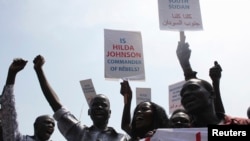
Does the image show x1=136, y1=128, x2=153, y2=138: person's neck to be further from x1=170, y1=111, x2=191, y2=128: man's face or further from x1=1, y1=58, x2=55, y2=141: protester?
x1=1, y1=58, x2=55, y2=141: protester

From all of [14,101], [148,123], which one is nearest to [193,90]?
[148,123]

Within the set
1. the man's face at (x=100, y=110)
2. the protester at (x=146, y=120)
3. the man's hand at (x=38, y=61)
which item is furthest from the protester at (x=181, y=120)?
the man's hand at (x=38, y=61)

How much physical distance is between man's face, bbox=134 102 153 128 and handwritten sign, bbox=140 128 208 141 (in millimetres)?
309

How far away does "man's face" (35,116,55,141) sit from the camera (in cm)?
498

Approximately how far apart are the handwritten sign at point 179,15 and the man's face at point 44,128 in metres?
3.16

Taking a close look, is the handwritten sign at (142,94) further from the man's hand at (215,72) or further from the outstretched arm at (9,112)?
the outstretched arm at (9,112)

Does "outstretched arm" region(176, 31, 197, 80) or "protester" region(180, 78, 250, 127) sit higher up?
"outstretched arm" region(176, 31, 197, 80)

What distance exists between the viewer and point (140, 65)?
7676 mm

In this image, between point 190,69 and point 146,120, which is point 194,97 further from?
point 190,69

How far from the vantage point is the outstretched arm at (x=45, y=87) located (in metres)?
4.62

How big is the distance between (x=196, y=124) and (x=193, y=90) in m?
0.33

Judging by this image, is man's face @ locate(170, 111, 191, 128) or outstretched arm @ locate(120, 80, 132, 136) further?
outstretched arm @ locate(120, 80, 132, 136)

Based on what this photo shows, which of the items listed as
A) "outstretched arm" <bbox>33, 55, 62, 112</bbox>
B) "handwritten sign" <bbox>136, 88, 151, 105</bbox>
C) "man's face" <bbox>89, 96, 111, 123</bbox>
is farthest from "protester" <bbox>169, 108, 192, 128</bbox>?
"handwritten sign" <bbox>136, 88, 151, 105</bbox>

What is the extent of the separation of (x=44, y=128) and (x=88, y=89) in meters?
2.15
